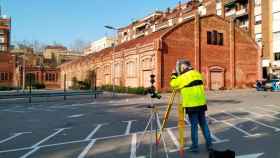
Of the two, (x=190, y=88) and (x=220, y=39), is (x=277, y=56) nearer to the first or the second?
(x=220, y=39)

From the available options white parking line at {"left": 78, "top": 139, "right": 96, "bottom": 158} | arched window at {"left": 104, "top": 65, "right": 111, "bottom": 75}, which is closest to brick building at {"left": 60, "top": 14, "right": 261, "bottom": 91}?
arched window at {"left": 104, "top": 65, "right": 111, "bottom": 75}

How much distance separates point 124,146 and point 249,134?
3.77 metres

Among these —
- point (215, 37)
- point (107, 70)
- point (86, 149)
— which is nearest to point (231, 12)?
point (215, 37)

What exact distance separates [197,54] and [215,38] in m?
4.22

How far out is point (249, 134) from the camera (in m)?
8.86

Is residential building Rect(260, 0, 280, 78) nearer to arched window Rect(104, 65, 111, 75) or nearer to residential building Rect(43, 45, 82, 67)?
arched window Rect(104, 65, 111, 75)

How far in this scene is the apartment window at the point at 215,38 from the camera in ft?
127

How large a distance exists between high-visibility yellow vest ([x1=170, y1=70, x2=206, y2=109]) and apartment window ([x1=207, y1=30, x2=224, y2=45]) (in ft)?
108

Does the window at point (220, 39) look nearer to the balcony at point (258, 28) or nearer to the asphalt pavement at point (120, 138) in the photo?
the balcony at point (258, 28)

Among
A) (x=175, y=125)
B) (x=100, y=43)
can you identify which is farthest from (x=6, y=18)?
(x=175, y=125)

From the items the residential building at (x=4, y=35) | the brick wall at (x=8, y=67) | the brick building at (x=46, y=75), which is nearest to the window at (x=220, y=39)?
the brick building at (x=46, y=75)

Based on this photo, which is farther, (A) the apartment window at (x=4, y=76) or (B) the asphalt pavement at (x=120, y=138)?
(A) the apartment window at (x=4, y=76)

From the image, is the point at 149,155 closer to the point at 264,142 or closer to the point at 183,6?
the point at 264,142

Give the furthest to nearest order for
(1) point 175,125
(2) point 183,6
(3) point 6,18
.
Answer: (3) point 6,18 < (2) point 183,6 < (1) point 175,125
